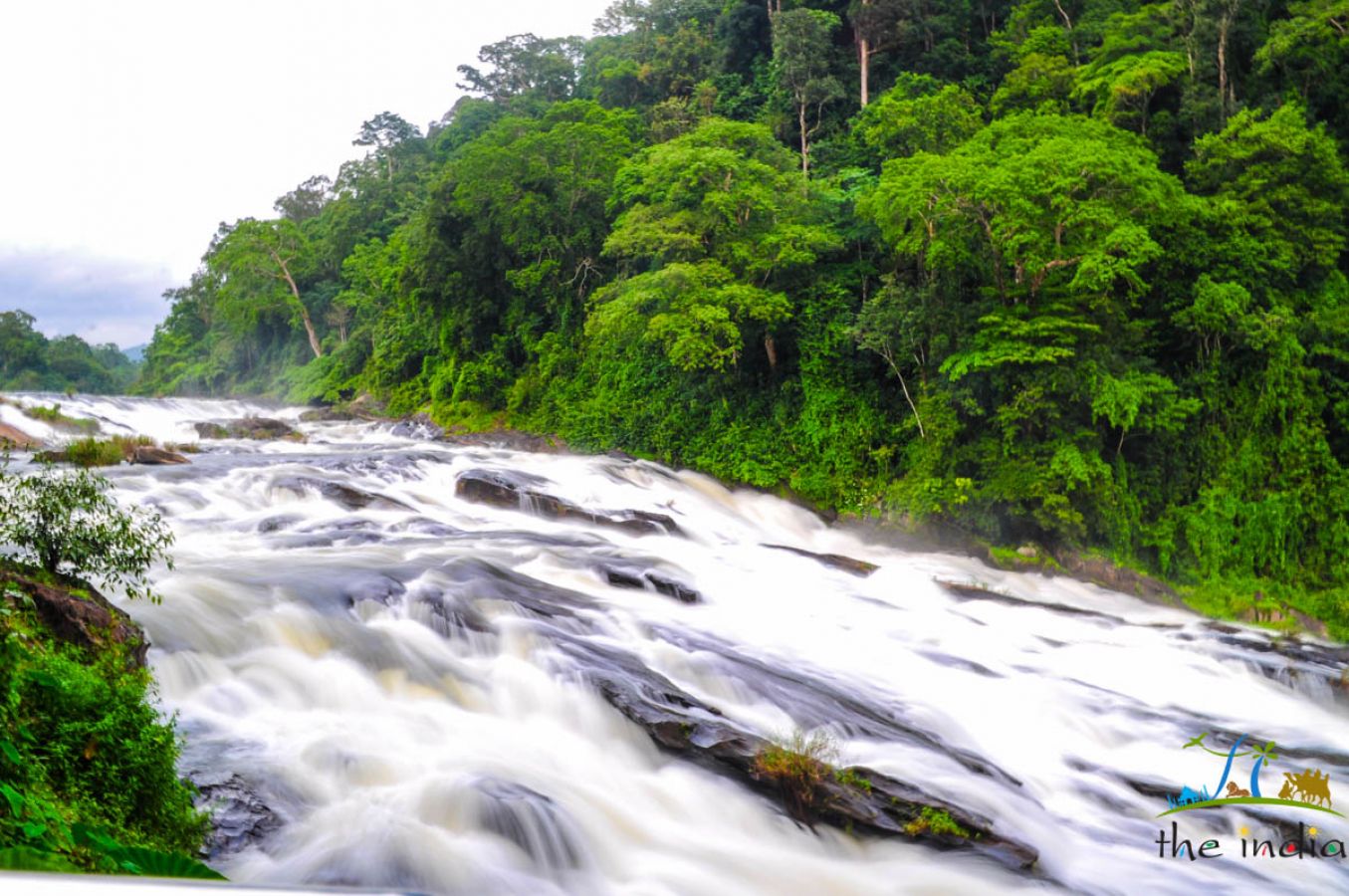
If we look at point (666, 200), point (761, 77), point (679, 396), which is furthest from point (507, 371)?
point (761, 77)

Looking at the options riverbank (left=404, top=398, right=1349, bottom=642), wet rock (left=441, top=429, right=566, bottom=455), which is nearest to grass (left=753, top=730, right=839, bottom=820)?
riverbank (left=404, top=398, right=1349, bottom=642)

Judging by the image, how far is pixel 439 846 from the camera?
12.5ft

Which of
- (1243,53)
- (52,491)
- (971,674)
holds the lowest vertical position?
(971,674)

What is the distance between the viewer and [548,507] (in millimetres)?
11438

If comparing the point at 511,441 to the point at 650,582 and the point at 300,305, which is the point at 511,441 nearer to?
the point at 650,582

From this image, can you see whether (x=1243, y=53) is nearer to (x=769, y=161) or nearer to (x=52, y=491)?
(x=769, y=161)

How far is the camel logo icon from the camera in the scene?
207 inches

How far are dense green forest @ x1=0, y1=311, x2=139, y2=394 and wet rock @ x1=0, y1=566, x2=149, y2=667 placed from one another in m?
22.1

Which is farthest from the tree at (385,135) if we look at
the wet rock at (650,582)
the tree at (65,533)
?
the tree at (65,533)

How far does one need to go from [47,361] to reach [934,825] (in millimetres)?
33065

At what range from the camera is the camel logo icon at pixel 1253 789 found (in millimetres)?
5262

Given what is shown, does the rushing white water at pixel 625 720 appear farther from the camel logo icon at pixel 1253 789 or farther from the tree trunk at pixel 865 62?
the tree trunk at pixel 865 62

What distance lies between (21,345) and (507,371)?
1763cm

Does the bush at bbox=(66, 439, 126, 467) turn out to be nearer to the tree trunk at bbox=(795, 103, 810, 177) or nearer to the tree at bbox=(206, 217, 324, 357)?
the tree trunk at bbox=(795, 103, 810, 177)
